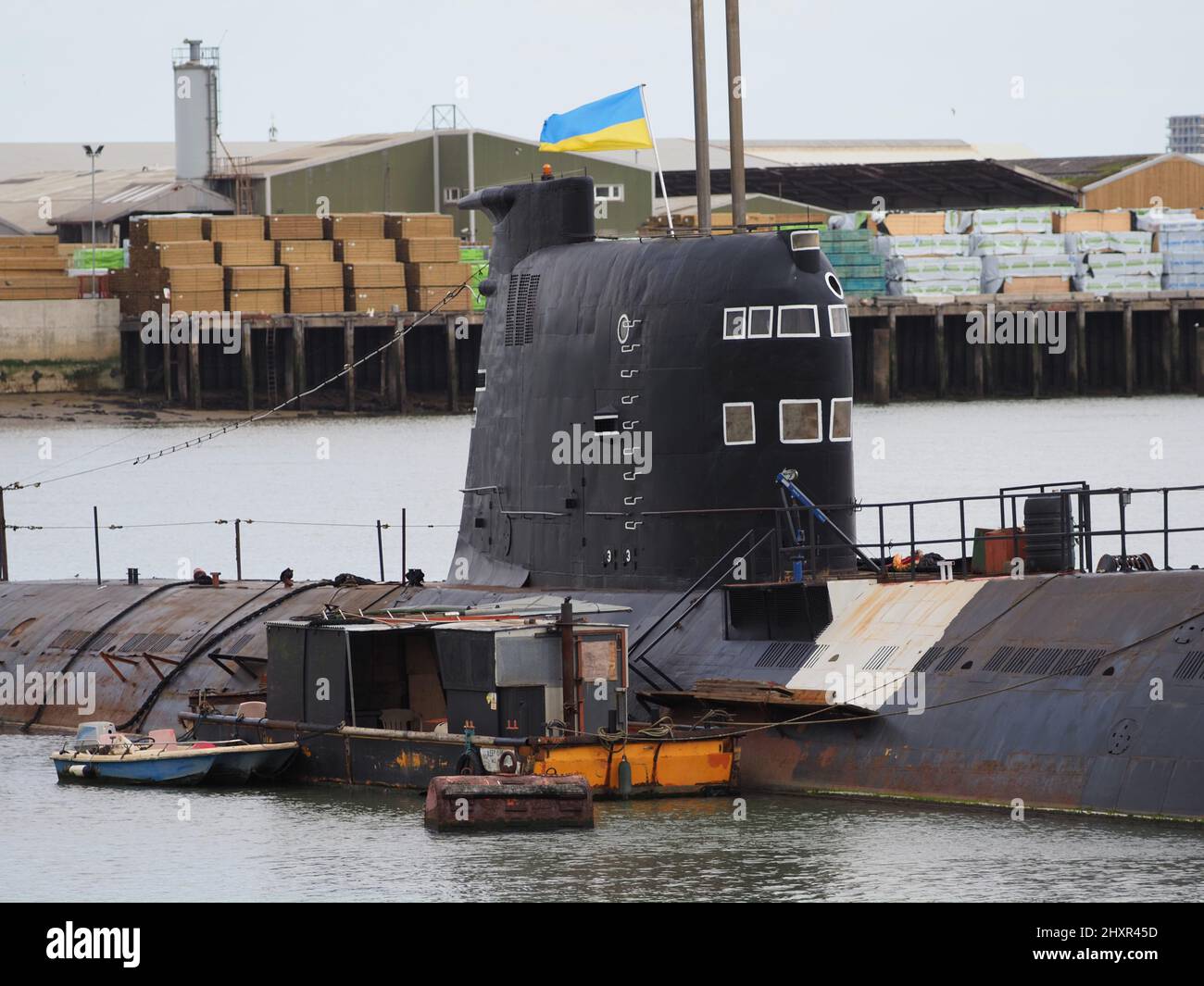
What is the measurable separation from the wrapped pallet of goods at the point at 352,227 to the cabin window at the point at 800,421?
6878 cm

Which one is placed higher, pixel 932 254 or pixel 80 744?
pixel 932 254

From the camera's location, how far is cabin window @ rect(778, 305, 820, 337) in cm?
2556

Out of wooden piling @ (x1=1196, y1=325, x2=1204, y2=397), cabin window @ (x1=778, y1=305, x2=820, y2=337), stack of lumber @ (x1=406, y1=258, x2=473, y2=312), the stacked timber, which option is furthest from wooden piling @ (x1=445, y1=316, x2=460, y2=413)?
cabin window @ (x1=778, y1=305, x2=820, y2=337)

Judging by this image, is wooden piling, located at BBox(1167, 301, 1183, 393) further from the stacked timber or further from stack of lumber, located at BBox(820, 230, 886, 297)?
the stacked timber

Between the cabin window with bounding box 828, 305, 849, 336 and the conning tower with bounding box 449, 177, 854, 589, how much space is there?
0.02m

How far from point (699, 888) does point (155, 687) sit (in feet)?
42.1

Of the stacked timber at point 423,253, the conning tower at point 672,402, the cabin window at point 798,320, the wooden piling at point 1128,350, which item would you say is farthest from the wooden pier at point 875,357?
the cabin window at point 798,320

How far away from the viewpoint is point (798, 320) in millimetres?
25609

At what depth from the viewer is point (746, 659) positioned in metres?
25.8

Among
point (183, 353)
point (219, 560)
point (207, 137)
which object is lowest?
point (219, 560)

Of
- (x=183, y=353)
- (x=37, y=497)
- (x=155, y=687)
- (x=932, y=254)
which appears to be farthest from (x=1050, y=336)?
(x=155, y=687)

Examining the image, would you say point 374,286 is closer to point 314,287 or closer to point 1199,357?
point 314,287

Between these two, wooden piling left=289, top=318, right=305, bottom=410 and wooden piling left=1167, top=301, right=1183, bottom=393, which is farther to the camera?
wooden piling left=1167, top=301, right=1183, bottom=393

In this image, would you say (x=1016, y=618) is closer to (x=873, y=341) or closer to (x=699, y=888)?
(x=699, y=888)
